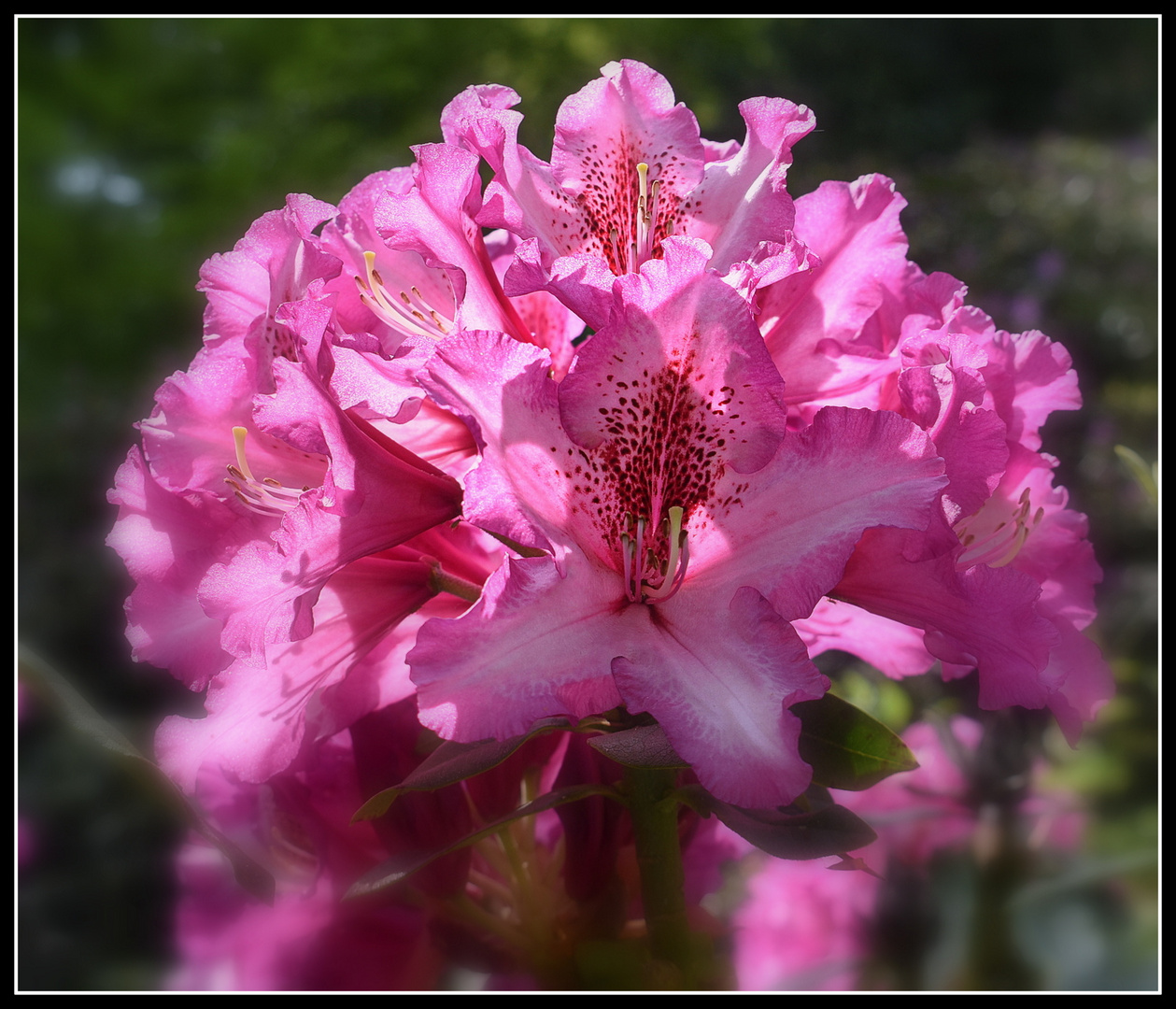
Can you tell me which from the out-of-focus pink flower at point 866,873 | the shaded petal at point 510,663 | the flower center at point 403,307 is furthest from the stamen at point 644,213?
the out-of-focus pink flower at point 866,873

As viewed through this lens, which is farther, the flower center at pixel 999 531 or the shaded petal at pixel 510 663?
the flower center at pixel 999 531

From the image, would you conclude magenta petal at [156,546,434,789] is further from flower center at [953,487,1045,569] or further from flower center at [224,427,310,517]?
flower center at [953,487,1045,569]

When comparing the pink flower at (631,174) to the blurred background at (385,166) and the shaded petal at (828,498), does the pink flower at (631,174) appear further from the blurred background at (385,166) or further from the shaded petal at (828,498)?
the blurred background at (385,166)

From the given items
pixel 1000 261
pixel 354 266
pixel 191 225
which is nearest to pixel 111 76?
pixel 191 225

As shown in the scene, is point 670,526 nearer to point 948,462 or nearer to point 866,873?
point 948,462

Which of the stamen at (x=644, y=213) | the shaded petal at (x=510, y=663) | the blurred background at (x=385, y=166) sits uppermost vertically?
the stamen at (x=644, y=213)

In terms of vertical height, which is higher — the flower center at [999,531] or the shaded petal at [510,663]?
the shaded petal at [510,663]

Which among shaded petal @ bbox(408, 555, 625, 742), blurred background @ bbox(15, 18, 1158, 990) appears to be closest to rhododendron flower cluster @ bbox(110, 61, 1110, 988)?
shaded petal @ bbox(408, 555, 625, 742)
